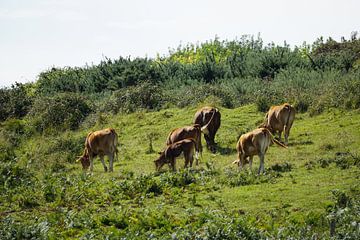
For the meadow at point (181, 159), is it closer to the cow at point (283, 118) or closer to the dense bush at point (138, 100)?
the dense bush at point (138, 100)

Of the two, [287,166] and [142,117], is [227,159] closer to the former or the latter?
[287,166]

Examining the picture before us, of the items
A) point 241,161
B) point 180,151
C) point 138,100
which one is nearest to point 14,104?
point 138,100

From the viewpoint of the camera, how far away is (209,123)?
2230cm

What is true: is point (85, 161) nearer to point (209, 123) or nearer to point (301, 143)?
point (209, 123)

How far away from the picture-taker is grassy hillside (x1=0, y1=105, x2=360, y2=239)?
37.9 feet

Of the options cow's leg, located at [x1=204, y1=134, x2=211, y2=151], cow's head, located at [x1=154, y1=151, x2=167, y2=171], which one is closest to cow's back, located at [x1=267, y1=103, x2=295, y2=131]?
cow's leg, located at [x1=204, y1=134, x2=211, y2=151]

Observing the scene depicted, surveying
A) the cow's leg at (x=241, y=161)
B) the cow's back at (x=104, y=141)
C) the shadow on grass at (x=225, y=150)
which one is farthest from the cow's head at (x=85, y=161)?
the cow's leg at (x=241, y=161)

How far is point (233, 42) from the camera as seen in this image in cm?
A: 4897

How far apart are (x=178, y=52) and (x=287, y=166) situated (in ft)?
118

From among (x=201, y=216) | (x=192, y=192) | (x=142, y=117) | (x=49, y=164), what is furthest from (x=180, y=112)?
(x=201, y=216)

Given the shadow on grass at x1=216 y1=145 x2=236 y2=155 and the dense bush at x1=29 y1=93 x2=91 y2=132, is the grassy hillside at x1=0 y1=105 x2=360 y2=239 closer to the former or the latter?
the shadow on grass at x1=216 y1=145 x2=236 y2=155

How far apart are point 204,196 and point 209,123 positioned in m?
7.77

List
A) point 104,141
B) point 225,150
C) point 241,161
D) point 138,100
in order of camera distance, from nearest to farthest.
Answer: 1. point 241,161
2. point 104,141
3. point 225,150
4. point 138,100

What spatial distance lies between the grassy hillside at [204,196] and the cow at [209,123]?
48 cm
